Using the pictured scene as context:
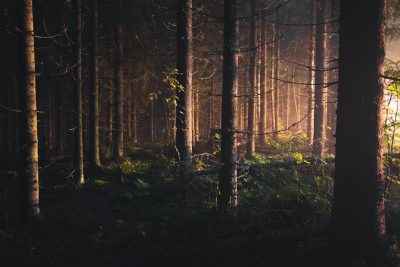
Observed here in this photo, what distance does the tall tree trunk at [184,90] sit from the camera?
1091 centimetres

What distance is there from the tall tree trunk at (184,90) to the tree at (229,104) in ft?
7.05

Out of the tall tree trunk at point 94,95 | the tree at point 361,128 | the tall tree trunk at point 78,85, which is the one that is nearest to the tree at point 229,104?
the tree at point 361,128

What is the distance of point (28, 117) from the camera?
26.0ft

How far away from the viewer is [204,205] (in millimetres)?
9523

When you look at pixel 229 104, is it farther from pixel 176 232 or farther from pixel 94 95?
pixel 94 95

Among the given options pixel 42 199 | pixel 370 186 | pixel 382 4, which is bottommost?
pixel 42 199

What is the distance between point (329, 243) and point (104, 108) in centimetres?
2725

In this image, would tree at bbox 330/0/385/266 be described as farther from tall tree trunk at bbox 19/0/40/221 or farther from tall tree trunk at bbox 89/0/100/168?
tall tree trunk at bbox 89/0/100/168

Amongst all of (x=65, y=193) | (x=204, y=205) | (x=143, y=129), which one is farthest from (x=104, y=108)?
(x=204, y=205)

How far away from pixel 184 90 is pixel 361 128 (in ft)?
20.9

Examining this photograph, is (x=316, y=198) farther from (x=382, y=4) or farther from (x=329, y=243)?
(x=382, y=4)

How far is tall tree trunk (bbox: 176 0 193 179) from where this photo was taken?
10914 mm

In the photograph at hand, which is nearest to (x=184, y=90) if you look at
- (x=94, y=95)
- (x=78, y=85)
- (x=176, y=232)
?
(x=78, y=85)

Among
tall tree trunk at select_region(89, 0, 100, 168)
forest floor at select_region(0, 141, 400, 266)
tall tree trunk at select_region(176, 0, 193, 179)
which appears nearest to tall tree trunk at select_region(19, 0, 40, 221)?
forest floor at select_region(0, 141, 400, 266)
